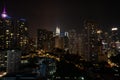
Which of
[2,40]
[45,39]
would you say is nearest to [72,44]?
[45,39]

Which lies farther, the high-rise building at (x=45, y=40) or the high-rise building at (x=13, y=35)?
the high-rise building at (x=45, y=40)

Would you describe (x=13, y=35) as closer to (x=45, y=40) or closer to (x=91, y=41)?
(x=45, y=40)

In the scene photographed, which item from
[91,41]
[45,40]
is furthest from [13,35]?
[91,41]

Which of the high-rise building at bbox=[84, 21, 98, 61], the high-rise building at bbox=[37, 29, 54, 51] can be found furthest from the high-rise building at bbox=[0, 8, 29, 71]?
the high-rise building at bbox=[84, 21, 98, 61]

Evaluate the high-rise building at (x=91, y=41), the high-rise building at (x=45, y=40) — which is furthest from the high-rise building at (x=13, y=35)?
the high-rise building at (x=91, y=41)

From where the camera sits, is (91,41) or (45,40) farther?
(45,40)

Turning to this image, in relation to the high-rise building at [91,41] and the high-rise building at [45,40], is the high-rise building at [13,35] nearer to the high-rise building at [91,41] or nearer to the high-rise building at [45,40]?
the high-rise building at [45,40]

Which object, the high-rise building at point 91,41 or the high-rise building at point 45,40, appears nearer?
the high-rise building at point 91,41

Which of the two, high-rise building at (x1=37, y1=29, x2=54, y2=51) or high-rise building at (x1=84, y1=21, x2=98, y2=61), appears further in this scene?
high-rise building at (x1=37, y1=29, x2=54, y2=51)

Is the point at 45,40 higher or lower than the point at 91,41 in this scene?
higher

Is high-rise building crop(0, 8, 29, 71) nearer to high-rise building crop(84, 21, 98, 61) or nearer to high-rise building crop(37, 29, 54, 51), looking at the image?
high-rise building crop(37, 29, 54, 51)

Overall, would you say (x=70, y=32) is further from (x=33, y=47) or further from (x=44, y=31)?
(x=33, y=47)
